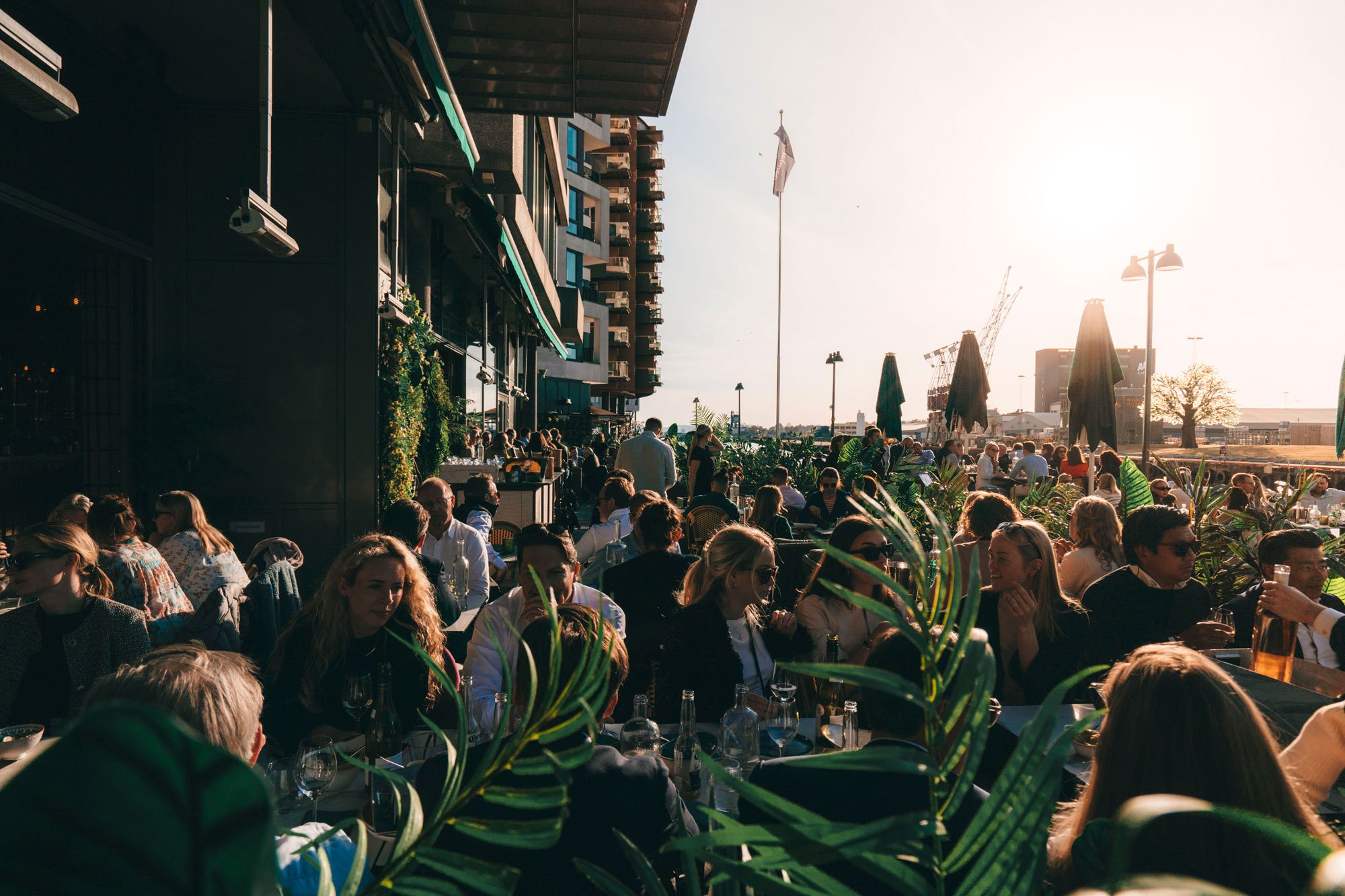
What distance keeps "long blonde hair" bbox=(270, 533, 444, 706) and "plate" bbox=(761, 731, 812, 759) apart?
57.5 inches

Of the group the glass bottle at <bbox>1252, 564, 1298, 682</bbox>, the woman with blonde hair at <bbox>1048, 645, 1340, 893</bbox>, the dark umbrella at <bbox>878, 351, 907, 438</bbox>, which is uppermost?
the dark umbrella at <bbox>878, 351, 907, 438</bbox>

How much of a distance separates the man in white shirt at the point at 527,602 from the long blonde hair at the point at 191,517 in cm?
224

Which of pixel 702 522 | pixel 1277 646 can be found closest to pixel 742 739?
pixel 1277 646

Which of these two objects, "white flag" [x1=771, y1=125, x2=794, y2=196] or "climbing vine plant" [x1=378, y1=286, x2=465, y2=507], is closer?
"climbing vine plant" [x1=378, y1=286, x2=465, y2=507]

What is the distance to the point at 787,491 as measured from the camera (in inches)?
376

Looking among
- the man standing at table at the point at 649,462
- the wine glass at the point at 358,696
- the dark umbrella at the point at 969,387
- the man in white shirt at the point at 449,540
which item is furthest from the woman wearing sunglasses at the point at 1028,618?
the dark umbrella at the point at 969,387

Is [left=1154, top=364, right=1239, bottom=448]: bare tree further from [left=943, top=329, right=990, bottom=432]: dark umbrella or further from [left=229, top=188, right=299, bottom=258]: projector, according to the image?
[left=229, top=188, right=299, bottom=258]: projector

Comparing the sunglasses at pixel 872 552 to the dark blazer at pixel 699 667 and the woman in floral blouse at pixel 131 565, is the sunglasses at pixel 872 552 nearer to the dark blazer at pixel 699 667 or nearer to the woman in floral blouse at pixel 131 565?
the dark blazer at pixel 699 667

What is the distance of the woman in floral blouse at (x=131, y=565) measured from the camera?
14.1 feet

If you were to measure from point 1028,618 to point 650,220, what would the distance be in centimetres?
5400

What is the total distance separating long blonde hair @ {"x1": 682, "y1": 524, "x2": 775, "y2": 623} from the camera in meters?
4.07

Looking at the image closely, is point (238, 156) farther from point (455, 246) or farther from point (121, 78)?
point (455, 246)

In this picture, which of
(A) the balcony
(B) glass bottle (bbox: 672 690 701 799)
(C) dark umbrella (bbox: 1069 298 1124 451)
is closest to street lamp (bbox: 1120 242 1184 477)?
(C) dark umbrella (bbox: 1069 298 1124 451)

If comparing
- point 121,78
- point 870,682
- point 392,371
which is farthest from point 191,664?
point 121,78
